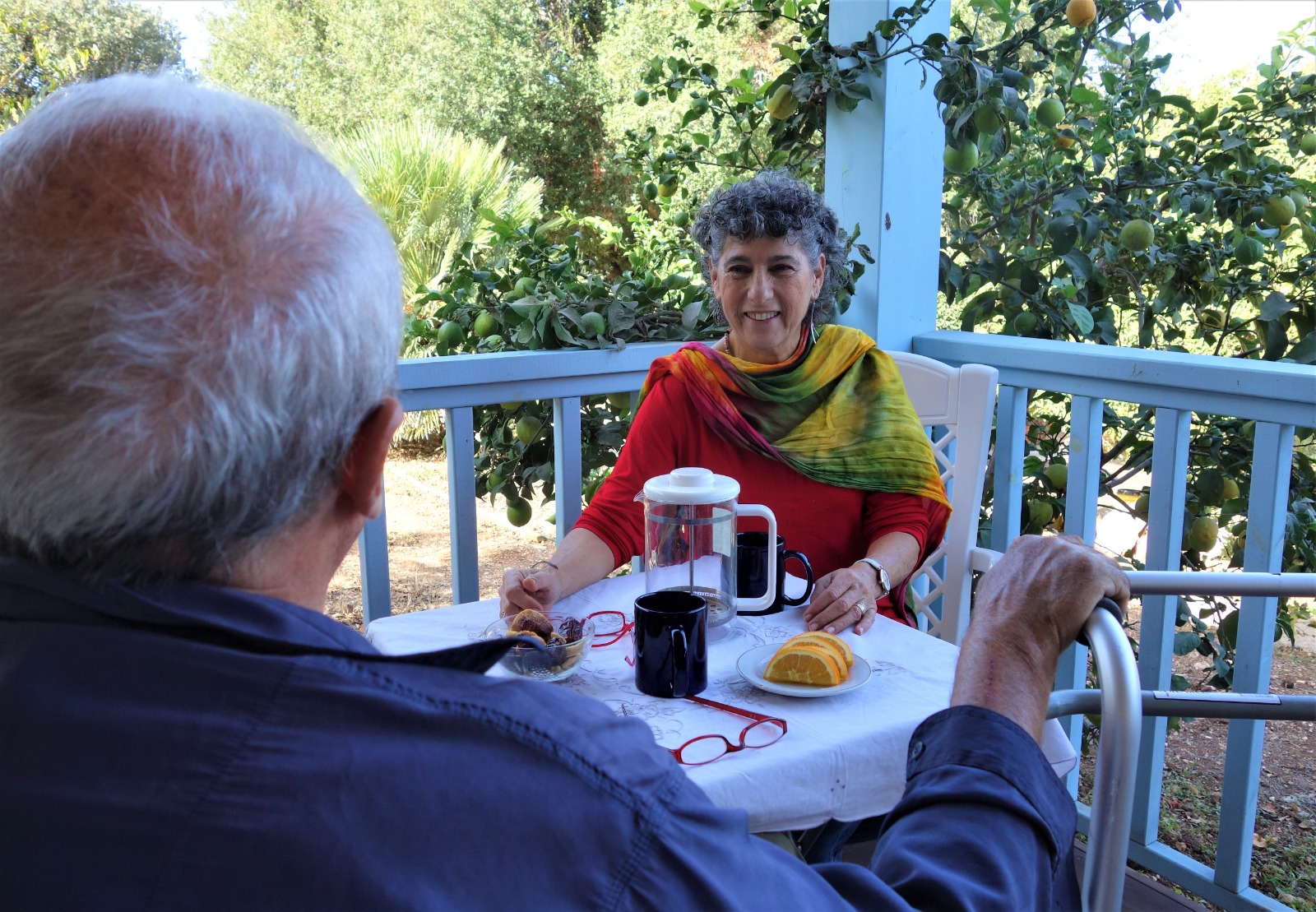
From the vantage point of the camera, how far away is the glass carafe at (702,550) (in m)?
1.45

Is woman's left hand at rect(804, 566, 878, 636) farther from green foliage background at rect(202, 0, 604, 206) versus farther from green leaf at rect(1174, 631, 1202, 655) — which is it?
green foliage background at rect(202, 0, 604, 206)

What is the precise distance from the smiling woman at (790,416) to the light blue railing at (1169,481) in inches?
14.6

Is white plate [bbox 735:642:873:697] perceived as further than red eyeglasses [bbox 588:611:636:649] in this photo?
No

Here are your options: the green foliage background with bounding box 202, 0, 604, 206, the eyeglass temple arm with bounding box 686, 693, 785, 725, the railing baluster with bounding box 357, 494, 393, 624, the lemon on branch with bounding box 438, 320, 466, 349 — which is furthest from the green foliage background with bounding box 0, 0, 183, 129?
the eyeglass temple arm with bounding box 686, 693, 785, 725

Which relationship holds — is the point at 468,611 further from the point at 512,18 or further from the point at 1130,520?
the point at 512,18

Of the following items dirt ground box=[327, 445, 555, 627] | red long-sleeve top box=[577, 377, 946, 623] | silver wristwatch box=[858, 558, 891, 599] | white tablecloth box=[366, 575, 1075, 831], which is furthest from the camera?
dirt ground box=[327, 445, 555, 627]

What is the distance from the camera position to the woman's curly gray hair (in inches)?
84.4

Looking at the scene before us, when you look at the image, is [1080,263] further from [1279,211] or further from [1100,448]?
[1100,448]

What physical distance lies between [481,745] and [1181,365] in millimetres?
1841

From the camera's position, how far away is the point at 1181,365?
1.94 m

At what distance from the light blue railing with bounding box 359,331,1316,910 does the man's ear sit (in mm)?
1434

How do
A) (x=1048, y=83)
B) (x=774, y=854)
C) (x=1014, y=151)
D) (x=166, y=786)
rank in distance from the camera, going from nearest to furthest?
(x=166, y=786)
(x=774, y=854)
(x=1048, y=83)
(x=1014, y=151)

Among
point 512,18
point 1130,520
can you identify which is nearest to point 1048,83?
point 1130,520

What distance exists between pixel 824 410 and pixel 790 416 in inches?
3.0
